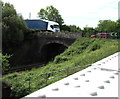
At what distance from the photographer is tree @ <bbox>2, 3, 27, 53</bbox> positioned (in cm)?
2469

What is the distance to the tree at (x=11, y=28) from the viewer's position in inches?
972

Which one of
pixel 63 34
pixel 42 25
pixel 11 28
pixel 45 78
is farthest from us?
pixel 42 25

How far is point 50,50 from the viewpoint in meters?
33.1

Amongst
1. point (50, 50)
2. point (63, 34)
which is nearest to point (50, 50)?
point (50, 50)

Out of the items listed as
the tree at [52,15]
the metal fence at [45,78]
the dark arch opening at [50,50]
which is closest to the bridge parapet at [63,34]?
the dark arch opening at [50,50]

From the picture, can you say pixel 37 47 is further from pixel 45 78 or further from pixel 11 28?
pixel 45 78

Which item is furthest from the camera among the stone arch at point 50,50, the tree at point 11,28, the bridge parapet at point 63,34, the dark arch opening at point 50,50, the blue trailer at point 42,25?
the blue trailer at point 42,25

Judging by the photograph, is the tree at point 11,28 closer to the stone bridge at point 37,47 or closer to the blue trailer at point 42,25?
the stone bridge at point 37,47

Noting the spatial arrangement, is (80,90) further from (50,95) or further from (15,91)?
(15,91)

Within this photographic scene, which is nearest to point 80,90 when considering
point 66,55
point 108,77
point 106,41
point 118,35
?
point 108,77

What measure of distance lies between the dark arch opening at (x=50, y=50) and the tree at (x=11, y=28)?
5311mm

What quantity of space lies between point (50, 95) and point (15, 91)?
460 centimetres

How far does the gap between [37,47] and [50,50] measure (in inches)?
141

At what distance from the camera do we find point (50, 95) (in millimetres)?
3881
